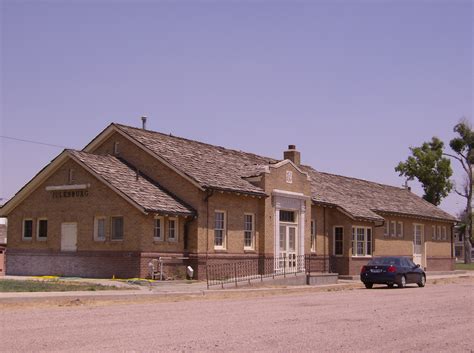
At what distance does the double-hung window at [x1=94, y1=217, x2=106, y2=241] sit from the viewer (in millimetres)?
28953

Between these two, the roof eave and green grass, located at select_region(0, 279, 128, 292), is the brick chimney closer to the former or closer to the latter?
the roof eave

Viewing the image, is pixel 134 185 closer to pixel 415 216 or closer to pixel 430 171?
pixel 415 216

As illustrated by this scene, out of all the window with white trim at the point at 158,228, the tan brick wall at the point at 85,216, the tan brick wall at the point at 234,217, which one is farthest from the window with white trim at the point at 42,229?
the tan brick wall at the point at 234,217

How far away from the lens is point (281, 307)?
1850 cm

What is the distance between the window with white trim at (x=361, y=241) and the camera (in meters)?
38.9

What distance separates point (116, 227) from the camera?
1124 inches

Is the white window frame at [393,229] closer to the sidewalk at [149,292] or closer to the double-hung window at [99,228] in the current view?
the sidewalk at [149,292]

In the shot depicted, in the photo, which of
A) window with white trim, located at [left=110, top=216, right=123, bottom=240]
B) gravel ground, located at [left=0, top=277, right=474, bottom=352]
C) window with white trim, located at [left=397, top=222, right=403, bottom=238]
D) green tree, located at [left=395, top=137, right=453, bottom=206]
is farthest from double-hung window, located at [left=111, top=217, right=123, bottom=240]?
green tree, located at [left=395, top=137, right=453, bottom=206]

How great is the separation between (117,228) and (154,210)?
230 centimetres

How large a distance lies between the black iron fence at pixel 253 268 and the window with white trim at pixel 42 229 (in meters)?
7.68

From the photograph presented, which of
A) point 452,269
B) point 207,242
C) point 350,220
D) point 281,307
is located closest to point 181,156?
point 207,242

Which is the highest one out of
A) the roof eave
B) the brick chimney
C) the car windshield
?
the brick chimney

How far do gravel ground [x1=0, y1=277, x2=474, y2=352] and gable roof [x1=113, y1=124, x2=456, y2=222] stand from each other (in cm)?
1112

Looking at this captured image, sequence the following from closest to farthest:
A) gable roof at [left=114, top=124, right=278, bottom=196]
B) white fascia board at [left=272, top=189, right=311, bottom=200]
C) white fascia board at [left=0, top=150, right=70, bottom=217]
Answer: gable roof at [left=114, top=124, right=278, bottom=196] < white fascia board at [left=0, top=150, right=70, bottom=217] < white fascia board at [left=272, top=189, right=311, bottom=200]
